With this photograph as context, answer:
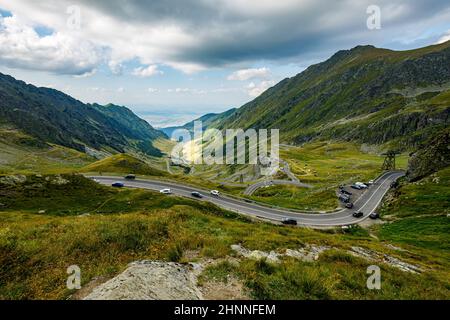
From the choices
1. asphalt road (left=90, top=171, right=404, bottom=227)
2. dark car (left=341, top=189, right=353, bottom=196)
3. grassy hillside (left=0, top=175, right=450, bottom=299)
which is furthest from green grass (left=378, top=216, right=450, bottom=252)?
dark car (left=341, top=189, right=353, bottom=196)

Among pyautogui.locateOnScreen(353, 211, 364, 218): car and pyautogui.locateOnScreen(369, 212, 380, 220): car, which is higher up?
pyautogui.locateOnScreen(369, 212, 380, 220): car

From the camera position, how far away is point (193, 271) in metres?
13.6

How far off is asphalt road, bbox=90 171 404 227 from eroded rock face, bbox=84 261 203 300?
44811 mm

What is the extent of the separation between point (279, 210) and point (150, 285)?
56.9m

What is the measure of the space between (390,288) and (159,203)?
46298 mm

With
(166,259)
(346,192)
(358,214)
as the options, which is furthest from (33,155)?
(166,259)

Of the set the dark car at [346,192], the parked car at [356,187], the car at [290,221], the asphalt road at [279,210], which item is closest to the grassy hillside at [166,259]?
the car at [290,221]

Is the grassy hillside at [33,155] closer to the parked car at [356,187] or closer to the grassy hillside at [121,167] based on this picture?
the grassy hillside at [121,167]

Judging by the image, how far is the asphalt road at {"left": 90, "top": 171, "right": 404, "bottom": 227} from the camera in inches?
2301

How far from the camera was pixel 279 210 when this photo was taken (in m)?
64.9

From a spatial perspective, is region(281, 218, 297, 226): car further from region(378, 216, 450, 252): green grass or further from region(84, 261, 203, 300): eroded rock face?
region(84, 261, 203, 300): eroded rock face

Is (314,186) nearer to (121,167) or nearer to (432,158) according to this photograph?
(432,158)

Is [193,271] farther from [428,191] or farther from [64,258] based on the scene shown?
[428,191]

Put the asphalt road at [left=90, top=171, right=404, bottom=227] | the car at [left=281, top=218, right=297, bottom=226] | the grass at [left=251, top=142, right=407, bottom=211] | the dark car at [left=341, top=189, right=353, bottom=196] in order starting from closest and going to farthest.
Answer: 1. the car at [left=281, top=218, right=297, bottom=226]
2. the asphalt road at [left=90, top=171, right=404, bottom=227]
3. the grass at [left=251, top=142, right=407, bottom=211]
4. the dark car at [left=341, top=189, right=353, bottom=196]
